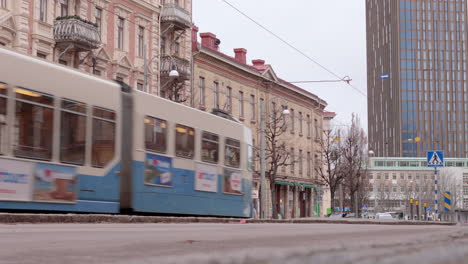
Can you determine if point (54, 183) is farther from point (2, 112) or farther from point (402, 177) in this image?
point (402, 177)

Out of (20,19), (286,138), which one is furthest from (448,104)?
(20,19)

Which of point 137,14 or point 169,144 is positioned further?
point 137,14

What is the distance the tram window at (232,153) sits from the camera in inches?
912

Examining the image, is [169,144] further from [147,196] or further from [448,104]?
[448,104]

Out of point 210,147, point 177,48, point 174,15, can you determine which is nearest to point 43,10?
point 174,15

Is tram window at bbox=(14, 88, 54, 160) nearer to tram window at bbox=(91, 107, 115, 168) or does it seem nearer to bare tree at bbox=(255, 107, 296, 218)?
tram window at bbox=(91, 107, 115, 168)

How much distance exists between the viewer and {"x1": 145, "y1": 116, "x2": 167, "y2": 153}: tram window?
62.1 ft

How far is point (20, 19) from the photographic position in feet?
103

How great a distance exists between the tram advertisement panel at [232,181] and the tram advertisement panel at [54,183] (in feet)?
25.0

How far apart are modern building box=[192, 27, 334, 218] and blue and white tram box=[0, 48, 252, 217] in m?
23.5

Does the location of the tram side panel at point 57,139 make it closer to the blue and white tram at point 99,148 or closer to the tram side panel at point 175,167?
the blue and white tram at point 99,148

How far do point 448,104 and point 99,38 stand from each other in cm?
14230

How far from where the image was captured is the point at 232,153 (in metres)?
23.6

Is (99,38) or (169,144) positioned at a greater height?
(99,38)
